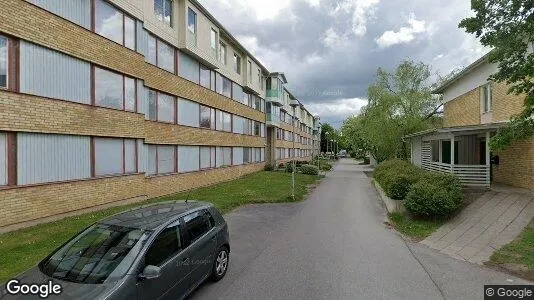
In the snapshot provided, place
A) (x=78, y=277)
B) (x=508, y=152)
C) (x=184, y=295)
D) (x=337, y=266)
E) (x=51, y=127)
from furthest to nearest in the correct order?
1. (x=508, y=152)
2. (x=51, y=127)
3. (x=337, y=266)
4. (x=184, y=295)
5. (x=78, y=277)

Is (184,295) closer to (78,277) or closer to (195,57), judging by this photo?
(78,277)

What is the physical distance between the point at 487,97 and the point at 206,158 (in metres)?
16.9

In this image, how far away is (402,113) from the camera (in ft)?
101

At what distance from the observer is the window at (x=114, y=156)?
1289cm

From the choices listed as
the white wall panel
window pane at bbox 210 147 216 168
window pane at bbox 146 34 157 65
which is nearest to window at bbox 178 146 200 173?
window pane at bbox 210 147 216 168

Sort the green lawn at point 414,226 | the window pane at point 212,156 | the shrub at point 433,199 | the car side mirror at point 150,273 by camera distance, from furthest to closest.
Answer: the window pane at point 212,156, the shrub at point 433,199, the green lawn at point 414,226, the car side mirror at point 150,273

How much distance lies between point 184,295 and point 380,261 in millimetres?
4556

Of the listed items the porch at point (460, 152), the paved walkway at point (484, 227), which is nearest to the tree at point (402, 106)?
the porch at point (460, 152)

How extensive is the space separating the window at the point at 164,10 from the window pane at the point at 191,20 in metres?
1.43

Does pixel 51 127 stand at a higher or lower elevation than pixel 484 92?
lower

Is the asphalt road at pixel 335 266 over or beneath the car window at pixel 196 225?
beneath

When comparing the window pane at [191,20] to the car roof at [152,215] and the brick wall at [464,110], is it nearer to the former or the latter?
the car roof at [152,215]

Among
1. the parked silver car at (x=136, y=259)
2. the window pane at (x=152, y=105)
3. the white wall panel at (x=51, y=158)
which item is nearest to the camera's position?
the parked silver car at (x=136, y=259)

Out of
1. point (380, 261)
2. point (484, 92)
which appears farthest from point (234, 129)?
point (380, 261)
